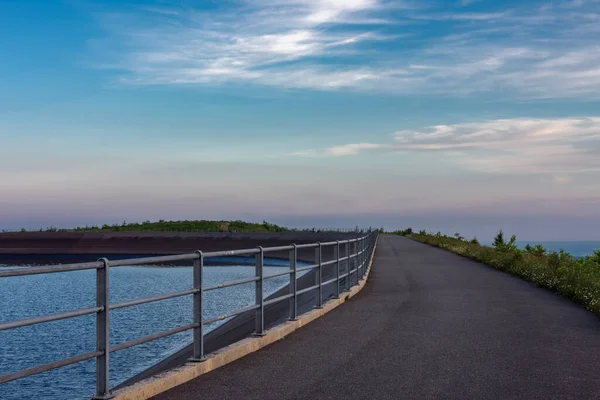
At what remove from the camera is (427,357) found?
10.6 meters

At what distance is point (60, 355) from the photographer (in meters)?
18.0

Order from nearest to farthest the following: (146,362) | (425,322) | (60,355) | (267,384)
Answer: (267,384) < (425,322) < (146,362) < (60,355)

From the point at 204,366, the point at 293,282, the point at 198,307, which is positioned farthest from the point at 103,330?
the point at 293,282

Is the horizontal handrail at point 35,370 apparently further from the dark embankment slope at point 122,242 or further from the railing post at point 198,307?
the dark embankment slope at point 122,242

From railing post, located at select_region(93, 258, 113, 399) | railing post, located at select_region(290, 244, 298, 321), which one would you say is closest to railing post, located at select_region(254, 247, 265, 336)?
railing post, located at select_region(290, 244, 298, 321)

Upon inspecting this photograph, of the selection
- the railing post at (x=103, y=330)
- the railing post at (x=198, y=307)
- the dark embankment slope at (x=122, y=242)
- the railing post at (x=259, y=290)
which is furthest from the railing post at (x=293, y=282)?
the dark embankment slope at (x=122, y=242)

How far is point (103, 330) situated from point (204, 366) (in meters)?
2.29

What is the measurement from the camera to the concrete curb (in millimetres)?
7721

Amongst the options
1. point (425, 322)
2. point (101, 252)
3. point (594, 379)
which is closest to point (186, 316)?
point (425, 322)

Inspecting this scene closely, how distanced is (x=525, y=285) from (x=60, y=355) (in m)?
15.3

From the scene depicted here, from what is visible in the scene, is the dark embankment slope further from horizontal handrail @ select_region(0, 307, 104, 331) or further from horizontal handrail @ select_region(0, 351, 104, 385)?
horizontal handrail @ select_region(0, 307, 104, 331)

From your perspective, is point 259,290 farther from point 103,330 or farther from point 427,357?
point 103,330

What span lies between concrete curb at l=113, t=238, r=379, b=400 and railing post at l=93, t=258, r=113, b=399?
0.18 m

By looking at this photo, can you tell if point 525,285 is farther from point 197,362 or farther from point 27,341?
point 197,362
